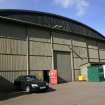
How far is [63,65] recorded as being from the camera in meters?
31.3

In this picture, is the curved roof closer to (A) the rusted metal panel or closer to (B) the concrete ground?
(A) the rusted metal panel

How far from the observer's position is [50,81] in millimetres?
28031

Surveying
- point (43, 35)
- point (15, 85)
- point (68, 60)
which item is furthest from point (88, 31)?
point (15, 85)

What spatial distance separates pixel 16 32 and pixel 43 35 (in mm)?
4545

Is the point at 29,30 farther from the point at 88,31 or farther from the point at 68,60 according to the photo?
the point at 88,31

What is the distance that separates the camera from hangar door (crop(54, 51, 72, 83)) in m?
30.5

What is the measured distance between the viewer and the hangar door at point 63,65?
3047 centimetres

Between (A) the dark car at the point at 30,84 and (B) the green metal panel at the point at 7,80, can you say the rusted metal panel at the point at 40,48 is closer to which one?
(B) the green metal panel at the point at 7,80

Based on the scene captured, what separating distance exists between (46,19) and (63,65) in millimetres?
6955

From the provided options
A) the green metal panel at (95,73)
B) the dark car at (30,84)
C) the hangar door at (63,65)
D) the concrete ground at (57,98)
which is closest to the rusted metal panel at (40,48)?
the hangar door at (63,65)

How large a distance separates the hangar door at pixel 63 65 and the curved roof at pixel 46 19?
171 inches

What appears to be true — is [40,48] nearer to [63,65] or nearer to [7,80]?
[63,65]

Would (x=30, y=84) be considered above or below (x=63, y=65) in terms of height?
below

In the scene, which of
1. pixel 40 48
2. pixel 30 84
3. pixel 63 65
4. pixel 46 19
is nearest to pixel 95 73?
pixel 63 65
